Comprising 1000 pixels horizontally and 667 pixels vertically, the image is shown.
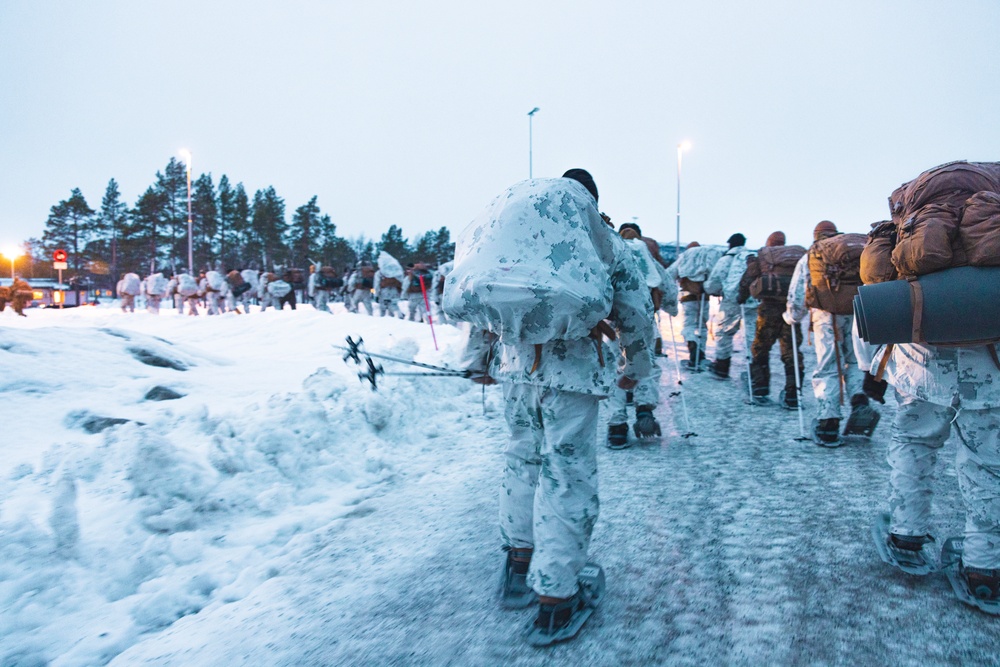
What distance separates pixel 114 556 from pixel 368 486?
6.20ft

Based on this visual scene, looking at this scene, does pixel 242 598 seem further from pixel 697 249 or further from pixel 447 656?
pixel 697 249

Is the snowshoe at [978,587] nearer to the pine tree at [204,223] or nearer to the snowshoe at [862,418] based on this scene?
the snowshoe at [862,418]

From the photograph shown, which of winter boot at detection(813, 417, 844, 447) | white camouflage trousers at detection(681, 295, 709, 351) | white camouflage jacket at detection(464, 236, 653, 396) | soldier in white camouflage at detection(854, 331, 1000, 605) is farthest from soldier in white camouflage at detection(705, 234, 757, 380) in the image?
white camouflage jacket at detection(464, 236, 653, 396)

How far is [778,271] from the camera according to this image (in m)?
7.14

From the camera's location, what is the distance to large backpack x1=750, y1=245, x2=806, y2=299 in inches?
281

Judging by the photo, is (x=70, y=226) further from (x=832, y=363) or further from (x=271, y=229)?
(x=832, y=363)

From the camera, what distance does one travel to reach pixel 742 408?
23.7ft

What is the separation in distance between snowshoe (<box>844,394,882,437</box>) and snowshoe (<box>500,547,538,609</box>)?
4.09 metres

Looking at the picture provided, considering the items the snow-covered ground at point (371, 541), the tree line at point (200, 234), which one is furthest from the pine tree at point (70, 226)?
the snow-covered ground at point (371, 541)

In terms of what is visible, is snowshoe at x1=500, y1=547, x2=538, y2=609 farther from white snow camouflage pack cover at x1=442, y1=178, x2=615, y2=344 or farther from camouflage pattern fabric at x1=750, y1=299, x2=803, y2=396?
camouflage pattern fabric at x1=750, y1=299, x2=803, y2=396

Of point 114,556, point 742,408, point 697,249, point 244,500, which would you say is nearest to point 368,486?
point 244,500

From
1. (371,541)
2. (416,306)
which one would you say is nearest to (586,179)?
(371,541)

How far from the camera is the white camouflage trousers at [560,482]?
2533 mm

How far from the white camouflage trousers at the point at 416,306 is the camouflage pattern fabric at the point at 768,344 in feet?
41.1
